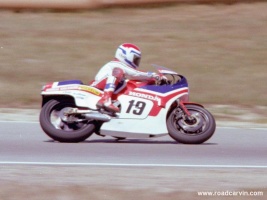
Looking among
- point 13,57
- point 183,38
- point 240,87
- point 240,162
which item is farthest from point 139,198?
point 183,38

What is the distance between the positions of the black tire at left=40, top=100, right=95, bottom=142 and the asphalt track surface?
0.13 meters

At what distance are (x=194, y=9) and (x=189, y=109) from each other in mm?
13728

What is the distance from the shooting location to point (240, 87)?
64.1 ft

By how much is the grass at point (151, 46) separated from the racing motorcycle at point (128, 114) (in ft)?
15.7

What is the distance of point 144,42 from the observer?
23.4 m

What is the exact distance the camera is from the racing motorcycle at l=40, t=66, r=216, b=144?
41.0 feet

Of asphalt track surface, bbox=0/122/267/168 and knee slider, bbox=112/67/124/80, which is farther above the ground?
knee slider, bbox=112/67/124/80

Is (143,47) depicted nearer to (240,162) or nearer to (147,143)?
(147,143)

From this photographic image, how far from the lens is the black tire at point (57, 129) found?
490 inches

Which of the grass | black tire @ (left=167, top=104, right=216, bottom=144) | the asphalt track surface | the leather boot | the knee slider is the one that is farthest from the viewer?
the grass

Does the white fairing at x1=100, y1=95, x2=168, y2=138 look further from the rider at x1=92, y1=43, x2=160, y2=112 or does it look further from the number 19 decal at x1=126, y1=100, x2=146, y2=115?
the rider at x1=92, y1=43, x2=160, y2=112

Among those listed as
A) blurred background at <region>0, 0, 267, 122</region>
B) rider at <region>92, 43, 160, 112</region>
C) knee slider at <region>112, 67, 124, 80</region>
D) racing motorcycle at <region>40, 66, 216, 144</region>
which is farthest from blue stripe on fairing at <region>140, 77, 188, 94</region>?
blurred background at <region>0, 0, 267, 122</region>

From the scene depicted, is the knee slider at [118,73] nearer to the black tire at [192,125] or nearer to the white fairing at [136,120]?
the white fairing at [136,120]

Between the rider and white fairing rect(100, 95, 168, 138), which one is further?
white fairing rect(100, 95, 168, 138)
